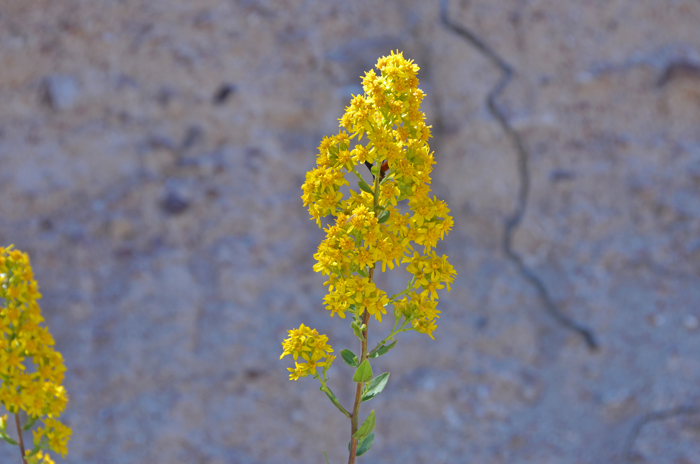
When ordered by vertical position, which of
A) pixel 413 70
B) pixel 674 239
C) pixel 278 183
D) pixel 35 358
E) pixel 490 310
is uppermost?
pixel 278 183

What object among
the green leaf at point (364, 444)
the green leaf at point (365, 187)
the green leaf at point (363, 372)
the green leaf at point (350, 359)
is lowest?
the green leaf at point (364, 444)

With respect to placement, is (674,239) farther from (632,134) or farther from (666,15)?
(666,15)

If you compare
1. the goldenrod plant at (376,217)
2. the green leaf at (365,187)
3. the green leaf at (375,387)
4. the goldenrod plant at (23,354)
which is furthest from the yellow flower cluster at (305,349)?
the goldenrod plant at (23,354)

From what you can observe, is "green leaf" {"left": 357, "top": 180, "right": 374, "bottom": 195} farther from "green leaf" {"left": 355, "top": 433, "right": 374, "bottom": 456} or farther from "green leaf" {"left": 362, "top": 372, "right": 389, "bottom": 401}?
"green leaf" {"left": 355, "top": 433, "right": 374, "bottom": 456}

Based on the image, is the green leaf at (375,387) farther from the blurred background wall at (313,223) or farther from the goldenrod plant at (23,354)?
the blurred background wall at (313,223)

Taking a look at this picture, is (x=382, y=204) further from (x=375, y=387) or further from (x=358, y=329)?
(x=375, y=387)

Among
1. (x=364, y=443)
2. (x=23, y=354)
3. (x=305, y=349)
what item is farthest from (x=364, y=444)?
(x=23, y=354)

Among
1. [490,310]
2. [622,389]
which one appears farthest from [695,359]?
[490,310]

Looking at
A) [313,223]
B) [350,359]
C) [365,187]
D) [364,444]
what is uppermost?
[313,223]
